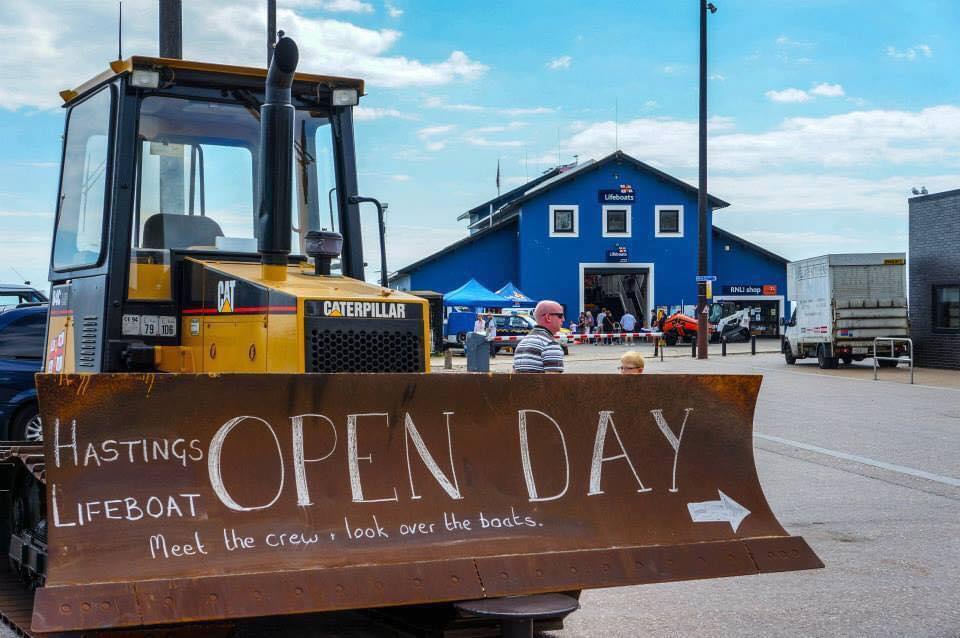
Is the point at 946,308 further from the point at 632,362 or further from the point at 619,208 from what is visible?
the point at 619,208

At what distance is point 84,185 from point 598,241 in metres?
51.9

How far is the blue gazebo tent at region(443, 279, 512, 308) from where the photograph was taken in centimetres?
4216

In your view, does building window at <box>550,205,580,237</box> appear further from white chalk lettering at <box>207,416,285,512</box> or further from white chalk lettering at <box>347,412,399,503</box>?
white chalk lettering at <box>207,416,285,512</box>

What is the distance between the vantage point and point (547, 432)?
551 centimetres

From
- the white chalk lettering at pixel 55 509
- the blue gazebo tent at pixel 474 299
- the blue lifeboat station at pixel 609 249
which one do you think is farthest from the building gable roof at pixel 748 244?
the white chalk lettering at pixel 55 509

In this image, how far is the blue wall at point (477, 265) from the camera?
193ft

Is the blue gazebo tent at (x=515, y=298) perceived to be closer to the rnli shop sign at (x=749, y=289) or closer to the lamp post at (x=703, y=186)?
the lamp post at (x=703, y=186)

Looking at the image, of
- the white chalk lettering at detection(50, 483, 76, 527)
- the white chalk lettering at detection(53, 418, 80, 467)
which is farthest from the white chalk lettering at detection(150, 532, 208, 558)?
the white chalk lettering at detection(53, 418, 80, 467)

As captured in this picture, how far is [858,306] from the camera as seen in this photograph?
31.6 m

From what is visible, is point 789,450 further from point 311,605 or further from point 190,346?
point 311,605

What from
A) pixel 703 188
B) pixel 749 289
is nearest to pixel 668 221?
pixel 749 289

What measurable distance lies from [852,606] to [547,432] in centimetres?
271

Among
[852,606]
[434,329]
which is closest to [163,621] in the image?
[852,606]

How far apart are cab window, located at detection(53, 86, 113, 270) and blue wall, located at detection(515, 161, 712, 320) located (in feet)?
163
